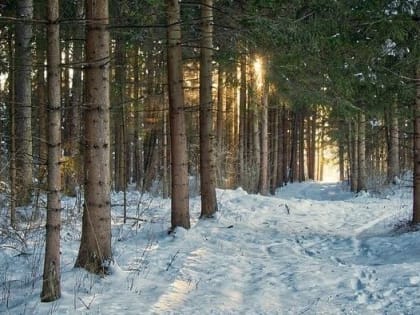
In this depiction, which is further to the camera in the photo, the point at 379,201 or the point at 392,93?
the point at 379,201

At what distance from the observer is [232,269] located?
288 inches

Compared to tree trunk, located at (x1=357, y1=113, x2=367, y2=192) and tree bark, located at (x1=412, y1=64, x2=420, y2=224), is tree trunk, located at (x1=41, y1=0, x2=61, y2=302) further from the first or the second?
tree trunk, located at (x1=357, y1=113, x2=367, y2=192)

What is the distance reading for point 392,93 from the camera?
10.7 m

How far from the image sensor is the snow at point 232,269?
5480mm

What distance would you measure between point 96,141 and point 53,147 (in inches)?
49.6

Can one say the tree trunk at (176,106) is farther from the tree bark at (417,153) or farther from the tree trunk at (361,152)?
the tree trunk at (361,152)

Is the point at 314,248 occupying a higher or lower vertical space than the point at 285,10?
lower

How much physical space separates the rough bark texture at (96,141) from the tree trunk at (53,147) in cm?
115

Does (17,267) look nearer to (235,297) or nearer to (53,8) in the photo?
(235,297)

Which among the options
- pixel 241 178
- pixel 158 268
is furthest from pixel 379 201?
pixel 158 268

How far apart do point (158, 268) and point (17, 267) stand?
6.74ft

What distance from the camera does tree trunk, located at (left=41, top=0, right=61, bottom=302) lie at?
16.7 ft

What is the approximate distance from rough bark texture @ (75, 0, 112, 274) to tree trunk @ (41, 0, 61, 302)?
1.15m

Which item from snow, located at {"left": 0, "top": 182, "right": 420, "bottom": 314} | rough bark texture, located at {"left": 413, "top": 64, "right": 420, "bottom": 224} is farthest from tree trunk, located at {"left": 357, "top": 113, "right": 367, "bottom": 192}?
rough bark texture, located at {"left": 413, "top": 64, "right": 420, "bottom": 224}
